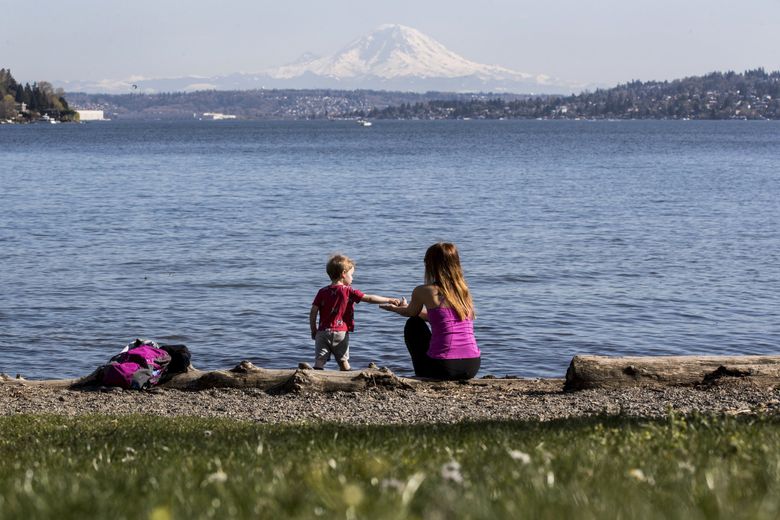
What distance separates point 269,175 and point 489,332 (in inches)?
2230

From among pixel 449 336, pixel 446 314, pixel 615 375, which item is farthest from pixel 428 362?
pixel 615 375

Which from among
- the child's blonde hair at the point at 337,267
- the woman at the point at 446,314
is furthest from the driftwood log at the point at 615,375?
the child's blonde hair at the point at 337,267

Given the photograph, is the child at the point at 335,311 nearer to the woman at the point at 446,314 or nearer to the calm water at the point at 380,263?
the woman at the point at 446,314

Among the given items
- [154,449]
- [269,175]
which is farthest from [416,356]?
[269,175]

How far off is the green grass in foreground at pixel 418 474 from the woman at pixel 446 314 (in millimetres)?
5544

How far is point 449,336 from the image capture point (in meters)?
13.2

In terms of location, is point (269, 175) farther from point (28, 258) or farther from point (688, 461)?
point (688, 461)

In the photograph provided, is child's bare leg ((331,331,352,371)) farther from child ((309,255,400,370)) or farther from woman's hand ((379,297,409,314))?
woman's hand ((379,297,409,314))

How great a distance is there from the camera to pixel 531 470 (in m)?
4.71

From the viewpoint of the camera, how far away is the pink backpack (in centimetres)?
1348

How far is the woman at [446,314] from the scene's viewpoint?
13.0 metres

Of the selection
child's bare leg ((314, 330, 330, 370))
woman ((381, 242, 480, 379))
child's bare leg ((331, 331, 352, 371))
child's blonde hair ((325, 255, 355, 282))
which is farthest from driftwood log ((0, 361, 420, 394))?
child's blonde hair ((325, 255, 355, 282))

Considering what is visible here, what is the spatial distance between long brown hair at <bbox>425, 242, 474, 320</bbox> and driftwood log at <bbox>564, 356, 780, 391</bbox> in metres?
1.49

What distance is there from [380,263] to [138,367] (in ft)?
56.4
